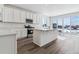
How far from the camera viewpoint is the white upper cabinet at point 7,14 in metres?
4.85

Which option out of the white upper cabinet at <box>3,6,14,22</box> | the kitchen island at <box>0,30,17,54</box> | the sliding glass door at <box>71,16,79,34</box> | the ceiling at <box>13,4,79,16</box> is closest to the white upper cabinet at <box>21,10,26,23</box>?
the ceiling at <box>13,4,79,16</box>

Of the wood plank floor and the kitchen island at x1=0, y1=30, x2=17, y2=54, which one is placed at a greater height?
the kitchen island at x1=0, y1=30, x2=17, y2=54

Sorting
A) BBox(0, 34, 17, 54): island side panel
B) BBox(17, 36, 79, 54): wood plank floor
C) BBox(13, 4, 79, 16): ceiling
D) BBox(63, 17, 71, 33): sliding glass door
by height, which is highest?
BBox(13, 4, 79, 16): ceiling

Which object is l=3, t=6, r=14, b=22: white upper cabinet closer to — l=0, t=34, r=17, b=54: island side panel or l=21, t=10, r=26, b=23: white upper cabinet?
l=21, t=10, r=26, b=23: white upper cabinet

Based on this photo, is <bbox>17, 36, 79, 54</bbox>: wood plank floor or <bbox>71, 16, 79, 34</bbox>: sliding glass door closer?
<bbox>17, 36, 79, 54</bbox>: wood plank floor

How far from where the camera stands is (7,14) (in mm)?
4988

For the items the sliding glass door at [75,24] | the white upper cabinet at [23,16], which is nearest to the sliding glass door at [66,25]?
the sliding glass door at [75,24]

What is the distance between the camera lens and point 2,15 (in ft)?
15.4

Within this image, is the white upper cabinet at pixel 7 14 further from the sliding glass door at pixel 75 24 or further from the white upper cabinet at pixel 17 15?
the sliding glass door at pixel 75 24

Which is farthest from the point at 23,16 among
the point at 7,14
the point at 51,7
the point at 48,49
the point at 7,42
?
the point at 7,42

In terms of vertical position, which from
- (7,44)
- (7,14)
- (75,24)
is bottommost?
(7,44)

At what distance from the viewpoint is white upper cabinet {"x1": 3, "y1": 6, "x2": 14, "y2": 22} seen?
15.9 feet

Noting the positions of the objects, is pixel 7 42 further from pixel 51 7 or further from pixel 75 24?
pixel 75 24

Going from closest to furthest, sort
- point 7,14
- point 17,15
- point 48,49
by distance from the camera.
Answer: point 48,49 → point 7,14 → point 17,15
